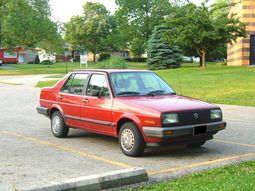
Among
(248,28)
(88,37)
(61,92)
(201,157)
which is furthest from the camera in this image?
(88,37)

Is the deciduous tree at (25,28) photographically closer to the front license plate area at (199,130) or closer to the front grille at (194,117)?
the front grille at (194,117)

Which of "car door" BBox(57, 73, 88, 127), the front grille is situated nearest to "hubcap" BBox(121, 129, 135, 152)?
the front grille

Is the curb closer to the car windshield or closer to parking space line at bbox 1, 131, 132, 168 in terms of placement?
parking space line at bbox 1, 131, 132, 168

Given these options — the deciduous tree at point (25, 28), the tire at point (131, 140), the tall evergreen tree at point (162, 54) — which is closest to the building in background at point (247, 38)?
the tall evergreen tree at point (162, 54)

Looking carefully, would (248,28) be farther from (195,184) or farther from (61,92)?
(195,184)

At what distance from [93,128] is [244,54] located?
3806 cm

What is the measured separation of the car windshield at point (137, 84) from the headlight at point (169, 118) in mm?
1146

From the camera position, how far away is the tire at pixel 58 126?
9.77 m

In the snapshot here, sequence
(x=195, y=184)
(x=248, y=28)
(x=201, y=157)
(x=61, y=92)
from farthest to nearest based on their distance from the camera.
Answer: (x=248, y=28), (x=61, y=92), (x=201, y=157), (x=195, y=184)

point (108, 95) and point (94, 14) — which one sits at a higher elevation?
point (94, 14)

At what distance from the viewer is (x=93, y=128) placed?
8859 millimetres

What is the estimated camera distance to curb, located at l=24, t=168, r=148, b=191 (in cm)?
546

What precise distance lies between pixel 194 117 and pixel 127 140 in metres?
1.20

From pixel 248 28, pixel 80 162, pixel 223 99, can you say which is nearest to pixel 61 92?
pixel 80 162
